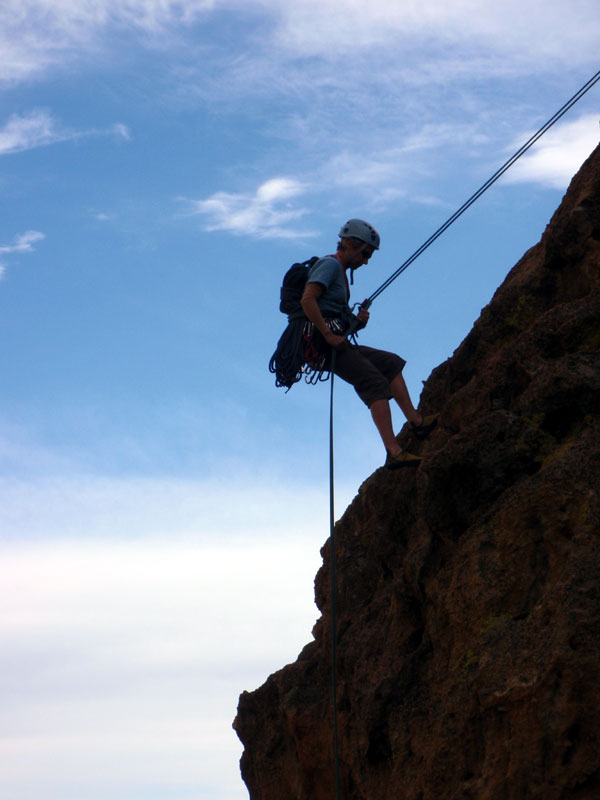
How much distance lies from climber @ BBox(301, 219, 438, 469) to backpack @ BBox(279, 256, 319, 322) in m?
0.21

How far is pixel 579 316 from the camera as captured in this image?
8.09m

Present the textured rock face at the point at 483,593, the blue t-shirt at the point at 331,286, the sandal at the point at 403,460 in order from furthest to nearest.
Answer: the blue t-shirt at the point at 331,286 → the sandal at the point at 403,460 → the textured rock face at the point at 483,593

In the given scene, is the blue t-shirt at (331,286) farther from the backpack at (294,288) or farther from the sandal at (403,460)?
the sandal at (403,460)

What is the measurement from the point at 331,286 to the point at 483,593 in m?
3.45

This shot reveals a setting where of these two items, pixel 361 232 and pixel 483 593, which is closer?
pixel 483 593

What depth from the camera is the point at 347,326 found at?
9.73 m

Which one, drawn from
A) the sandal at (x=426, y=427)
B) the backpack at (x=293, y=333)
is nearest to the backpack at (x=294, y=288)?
the backpack at (x=293, y=333)

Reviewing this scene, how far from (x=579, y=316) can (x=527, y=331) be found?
59 cm

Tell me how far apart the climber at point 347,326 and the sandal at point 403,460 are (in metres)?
0.08

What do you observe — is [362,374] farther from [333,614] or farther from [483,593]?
[483,593]

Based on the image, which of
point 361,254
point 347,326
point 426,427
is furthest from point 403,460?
point 361,254

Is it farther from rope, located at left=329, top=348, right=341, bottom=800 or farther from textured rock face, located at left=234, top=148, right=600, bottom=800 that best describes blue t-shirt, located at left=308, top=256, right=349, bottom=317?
textured rock face, located at left=234, top=148, right=600, bottom=800

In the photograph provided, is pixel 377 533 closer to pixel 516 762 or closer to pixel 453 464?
pixel 453 464

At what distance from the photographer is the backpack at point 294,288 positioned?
32.2ft
